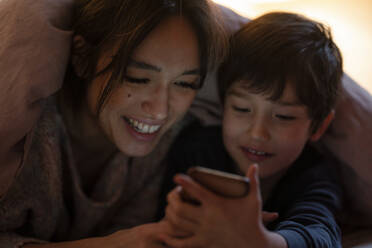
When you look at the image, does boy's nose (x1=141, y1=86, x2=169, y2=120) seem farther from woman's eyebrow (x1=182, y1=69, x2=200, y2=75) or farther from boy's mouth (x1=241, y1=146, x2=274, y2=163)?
boy's mouth (x1=241, y1=146, x2=274, y2=163)

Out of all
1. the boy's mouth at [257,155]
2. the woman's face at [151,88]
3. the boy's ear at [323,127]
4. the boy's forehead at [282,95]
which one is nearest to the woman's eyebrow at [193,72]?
the woman's face at [151,88]

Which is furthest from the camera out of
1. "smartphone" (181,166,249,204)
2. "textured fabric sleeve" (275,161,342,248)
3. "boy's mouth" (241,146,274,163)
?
"boy's mouth" (241,146,274,163)

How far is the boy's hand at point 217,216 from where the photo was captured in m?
0.47

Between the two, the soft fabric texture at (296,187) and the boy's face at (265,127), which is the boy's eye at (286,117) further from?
the soft fabric texture at (296,187)

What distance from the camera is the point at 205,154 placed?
0.93 m

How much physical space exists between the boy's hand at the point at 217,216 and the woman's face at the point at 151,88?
0.26 metres

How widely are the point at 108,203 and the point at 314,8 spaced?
4.19 feet

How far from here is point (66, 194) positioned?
822 mm

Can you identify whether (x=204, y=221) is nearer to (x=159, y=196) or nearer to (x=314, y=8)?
(x=159, y=196)

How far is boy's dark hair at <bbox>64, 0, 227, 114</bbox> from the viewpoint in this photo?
645 millimetres

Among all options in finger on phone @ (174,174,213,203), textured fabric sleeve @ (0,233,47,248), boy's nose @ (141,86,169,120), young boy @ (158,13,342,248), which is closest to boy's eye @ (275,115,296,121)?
young boy @ (158,13,342,248)

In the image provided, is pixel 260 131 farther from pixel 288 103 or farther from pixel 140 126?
pixel 140 126

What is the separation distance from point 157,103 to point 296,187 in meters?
0.37

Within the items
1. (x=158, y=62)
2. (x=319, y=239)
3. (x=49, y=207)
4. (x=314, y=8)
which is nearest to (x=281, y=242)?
(x=319, y=239)
